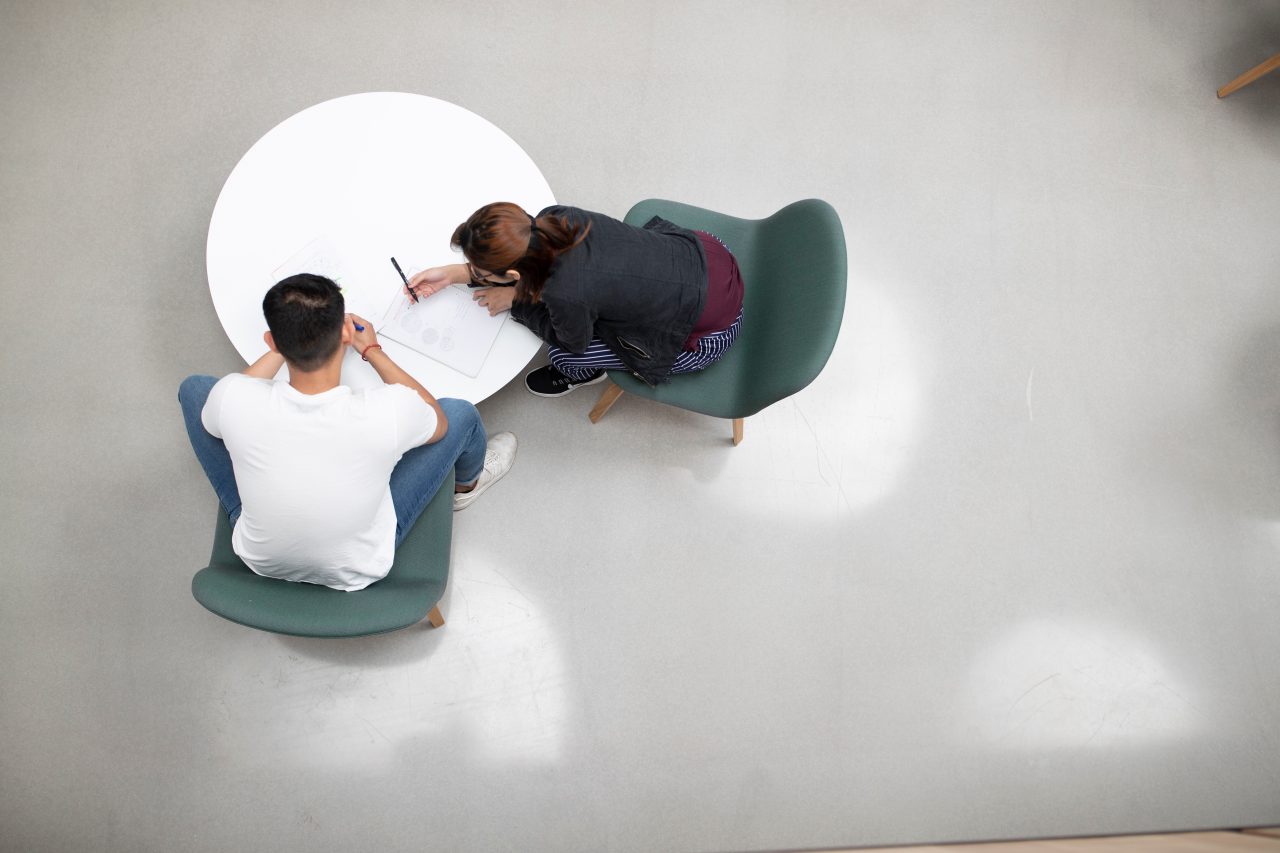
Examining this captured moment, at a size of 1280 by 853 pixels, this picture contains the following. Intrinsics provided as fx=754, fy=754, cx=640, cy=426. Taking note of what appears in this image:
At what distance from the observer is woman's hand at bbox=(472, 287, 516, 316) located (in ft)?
6.08

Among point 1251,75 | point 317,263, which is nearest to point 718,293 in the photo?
point 317,263

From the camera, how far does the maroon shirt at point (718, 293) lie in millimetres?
1931

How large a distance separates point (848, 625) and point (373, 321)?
173 centimetres

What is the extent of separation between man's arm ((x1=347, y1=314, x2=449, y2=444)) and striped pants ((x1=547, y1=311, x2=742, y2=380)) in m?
0.41

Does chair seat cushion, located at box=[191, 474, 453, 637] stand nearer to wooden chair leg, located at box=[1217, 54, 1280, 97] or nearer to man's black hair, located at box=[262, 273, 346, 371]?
man's black hair, located at box=[262, 273, 346, 371]

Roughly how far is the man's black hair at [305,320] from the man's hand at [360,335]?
0.65 ft

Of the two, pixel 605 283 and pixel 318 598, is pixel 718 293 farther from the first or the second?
pixel 318 598

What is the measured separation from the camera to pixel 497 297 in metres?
1.86

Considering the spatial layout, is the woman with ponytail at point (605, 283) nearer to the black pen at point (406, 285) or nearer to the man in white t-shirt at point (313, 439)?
the black pen at point (406, 285)

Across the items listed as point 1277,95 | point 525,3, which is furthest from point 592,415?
point 1277,95

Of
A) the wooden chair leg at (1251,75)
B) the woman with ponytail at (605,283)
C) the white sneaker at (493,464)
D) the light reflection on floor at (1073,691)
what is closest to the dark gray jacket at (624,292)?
the woman with ponytail at (605,283)

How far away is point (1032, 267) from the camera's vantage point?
282cm

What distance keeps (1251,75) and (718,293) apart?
262 cm

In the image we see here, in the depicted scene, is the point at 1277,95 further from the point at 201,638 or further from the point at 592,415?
the point at 201,638
